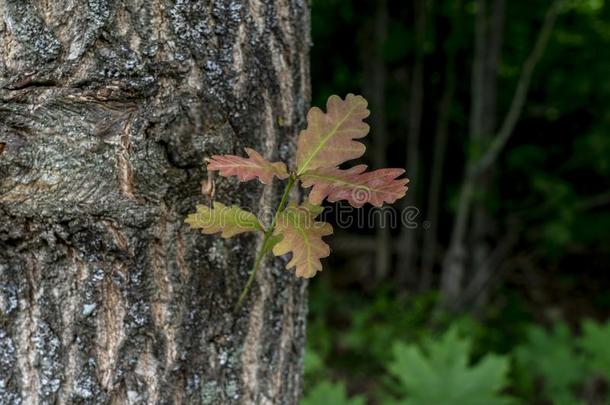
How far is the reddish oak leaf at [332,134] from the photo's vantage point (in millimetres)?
981

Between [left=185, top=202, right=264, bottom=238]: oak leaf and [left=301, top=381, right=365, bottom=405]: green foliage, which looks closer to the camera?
[left=185, top=202, right=264, bottom=238]: oak leaf

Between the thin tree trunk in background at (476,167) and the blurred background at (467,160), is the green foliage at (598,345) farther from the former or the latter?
the thin tree trunk in background at (476,167)

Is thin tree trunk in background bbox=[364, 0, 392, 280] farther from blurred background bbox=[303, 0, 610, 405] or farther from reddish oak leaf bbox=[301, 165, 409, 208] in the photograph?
reddish oak leaf bbox=[301, 165, 409, 208]

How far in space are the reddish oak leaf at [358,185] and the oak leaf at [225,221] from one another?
10 centimetres

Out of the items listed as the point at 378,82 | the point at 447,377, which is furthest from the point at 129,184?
the point at 378,82

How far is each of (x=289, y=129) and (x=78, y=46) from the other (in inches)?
14.4

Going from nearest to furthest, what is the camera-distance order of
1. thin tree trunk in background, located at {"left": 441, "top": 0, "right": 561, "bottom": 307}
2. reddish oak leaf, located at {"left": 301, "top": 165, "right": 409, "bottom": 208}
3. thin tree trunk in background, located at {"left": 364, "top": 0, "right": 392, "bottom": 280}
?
1. reddish oak leaf, located at {"left": 301, "top": 165, "right": 409, "bottom": 208}
2. thin tree trunk in background, located at {"left": 441, "top": 0, "right": 561, "bottom": 307}
3. thin tree trunk in background, located at {"left": 364, "top": 0, "right": 392, "bottom": 280}

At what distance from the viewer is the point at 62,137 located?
3.45 feet

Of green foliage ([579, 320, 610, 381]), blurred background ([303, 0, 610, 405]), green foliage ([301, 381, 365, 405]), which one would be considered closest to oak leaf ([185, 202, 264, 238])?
green foliage ([301, 381, 365, 405])

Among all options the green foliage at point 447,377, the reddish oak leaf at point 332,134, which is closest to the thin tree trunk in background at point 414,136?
the green foliage at point 447,377

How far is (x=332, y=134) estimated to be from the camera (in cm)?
99

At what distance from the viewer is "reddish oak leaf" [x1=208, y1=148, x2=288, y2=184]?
0.94 meters

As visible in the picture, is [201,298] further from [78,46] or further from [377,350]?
[377,350]

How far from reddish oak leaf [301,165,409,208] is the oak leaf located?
96 mm
